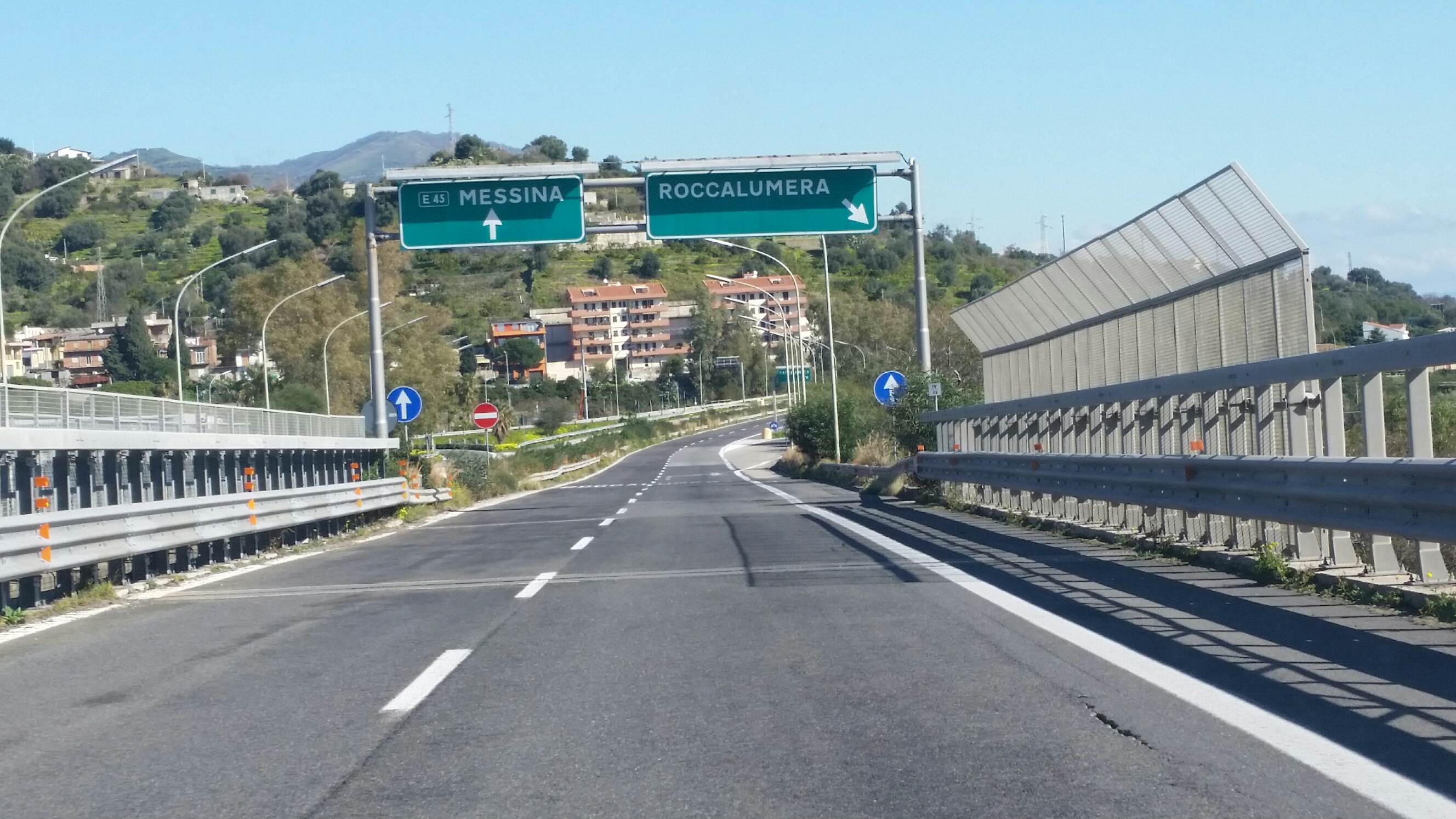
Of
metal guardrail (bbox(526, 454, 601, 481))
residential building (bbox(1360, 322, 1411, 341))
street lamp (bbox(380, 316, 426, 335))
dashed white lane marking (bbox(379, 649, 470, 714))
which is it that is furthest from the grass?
street lamp (bbox(380, 316, 426, 335))

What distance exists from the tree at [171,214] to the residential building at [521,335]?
42.6 metres

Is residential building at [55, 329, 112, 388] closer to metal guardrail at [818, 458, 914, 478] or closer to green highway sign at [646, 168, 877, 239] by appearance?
metal guardrail at [818, 458, 914, 478]

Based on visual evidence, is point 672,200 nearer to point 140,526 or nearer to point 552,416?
point 140,526

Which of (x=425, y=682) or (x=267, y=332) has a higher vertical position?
(x=267, y=332)

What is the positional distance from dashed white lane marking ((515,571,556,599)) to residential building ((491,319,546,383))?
13624cm

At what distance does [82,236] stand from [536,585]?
150 meters

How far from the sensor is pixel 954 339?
69688 millimetres

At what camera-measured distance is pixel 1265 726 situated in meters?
5.75

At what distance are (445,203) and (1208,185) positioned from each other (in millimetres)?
17549

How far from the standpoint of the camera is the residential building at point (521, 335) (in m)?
151

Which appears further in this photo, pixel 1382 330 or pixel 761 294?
pixel 761 294

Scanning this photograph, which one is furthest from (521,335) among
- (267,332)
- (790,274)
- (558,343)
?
(790,274)

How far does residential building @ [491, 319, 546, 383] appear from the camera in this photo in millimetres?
150750

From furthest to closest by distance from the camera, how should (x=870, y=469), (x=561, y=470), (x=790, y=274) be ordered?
(x=561, y=470) → (x=790, y=274) → (x=870, y=469)
